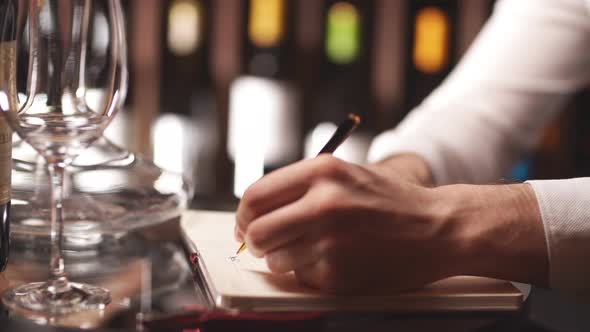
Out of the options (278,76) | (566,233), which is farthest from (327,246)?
(278,76)

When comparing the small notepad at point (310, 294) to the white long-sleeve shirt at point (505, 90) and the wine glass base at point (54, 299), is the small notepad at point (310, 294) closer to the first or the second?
the wine glass base at point (54, 299)

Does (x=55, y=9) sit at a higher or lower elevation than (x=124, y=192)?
higher

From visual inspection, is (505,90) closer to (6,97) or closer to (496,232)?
(496,232)

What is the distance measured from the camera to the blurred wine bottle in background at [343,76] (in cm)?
223

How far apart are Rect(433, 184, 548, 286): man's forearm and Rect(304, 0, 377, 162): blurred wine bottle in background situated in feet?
4.97

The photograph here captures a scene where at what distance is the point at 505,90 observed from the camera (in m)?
1.30

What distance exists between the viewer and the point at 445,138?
121cm

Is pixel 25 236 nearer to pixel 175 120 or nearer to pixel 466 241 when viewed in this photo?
pixel 466 241

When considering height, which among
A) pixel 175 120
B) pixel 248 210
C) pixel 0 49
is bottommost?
pixel 175 120

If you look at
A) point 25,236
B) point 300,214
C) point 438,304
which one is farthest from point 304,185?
point 25,236

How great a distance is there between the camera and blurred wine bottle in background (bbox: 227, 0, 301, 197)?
2217 millimetres

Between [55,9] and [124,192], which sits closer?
[55,9]

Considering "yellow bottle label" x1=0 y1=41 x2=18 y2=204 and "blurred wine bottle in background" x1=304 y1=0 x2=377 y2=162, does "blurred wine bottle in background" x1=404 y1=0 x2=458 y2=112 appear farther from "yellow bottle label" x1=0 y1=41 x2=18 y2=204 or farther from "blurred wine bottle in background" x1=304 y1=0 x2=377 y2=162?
"yellow bottle label" x1=0 y1=41 x2=18 y2=204

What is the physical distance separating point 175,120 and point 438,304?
1.75 meters
